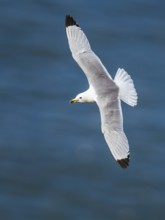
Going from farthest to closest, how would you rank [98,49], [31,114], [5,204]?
1. [98,49]
2. [31,114]
3. [5,204]

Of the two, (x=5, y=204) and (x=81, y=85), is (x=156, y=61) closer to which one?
(x=81, y=85)

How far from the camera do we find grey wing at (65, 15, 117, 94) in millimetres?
11055

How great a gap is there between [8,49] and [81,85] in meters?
2.05

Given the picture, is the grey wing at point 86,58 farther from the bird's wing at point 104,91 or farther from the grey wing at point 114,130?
the grey wing at point 114,130

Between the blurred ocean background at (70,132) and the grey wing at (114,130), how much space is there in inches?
137

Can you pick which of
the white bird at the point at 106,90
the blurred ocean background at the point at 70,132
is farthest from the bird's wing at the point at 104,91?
the blurred ocean background at the point at 70,132

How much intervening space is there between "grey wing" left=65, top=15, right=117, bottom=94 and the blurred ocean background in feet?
10.9

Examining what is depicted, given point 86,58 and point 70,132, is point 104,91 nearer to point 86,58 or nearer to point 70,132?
point 86,58

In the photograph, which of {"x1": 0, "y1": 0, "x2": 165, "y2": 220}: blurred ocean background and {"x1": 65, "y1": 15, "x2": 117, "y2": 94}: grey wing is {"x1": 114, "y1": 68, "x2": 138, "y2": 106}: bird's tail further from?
{"x1": 0, "y1": 0, "x2": 165, "y2": 220}: blurred ocean background

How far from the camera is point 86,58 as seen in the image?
37.1 ft

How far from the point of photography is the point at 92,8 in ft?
56.0

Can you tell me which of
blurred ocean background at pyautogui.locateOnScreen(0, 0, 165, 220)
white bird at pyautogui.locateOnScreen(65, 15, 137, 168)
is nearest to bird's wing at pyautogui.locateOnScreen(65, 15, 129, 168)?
white bird at pyautogui.locateOnScreen(65, 15, 137, 168)

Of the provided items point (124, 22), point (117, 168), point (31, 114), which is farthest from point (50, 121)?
point (124, 22)

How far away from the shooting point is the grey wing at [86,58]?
1105cm
